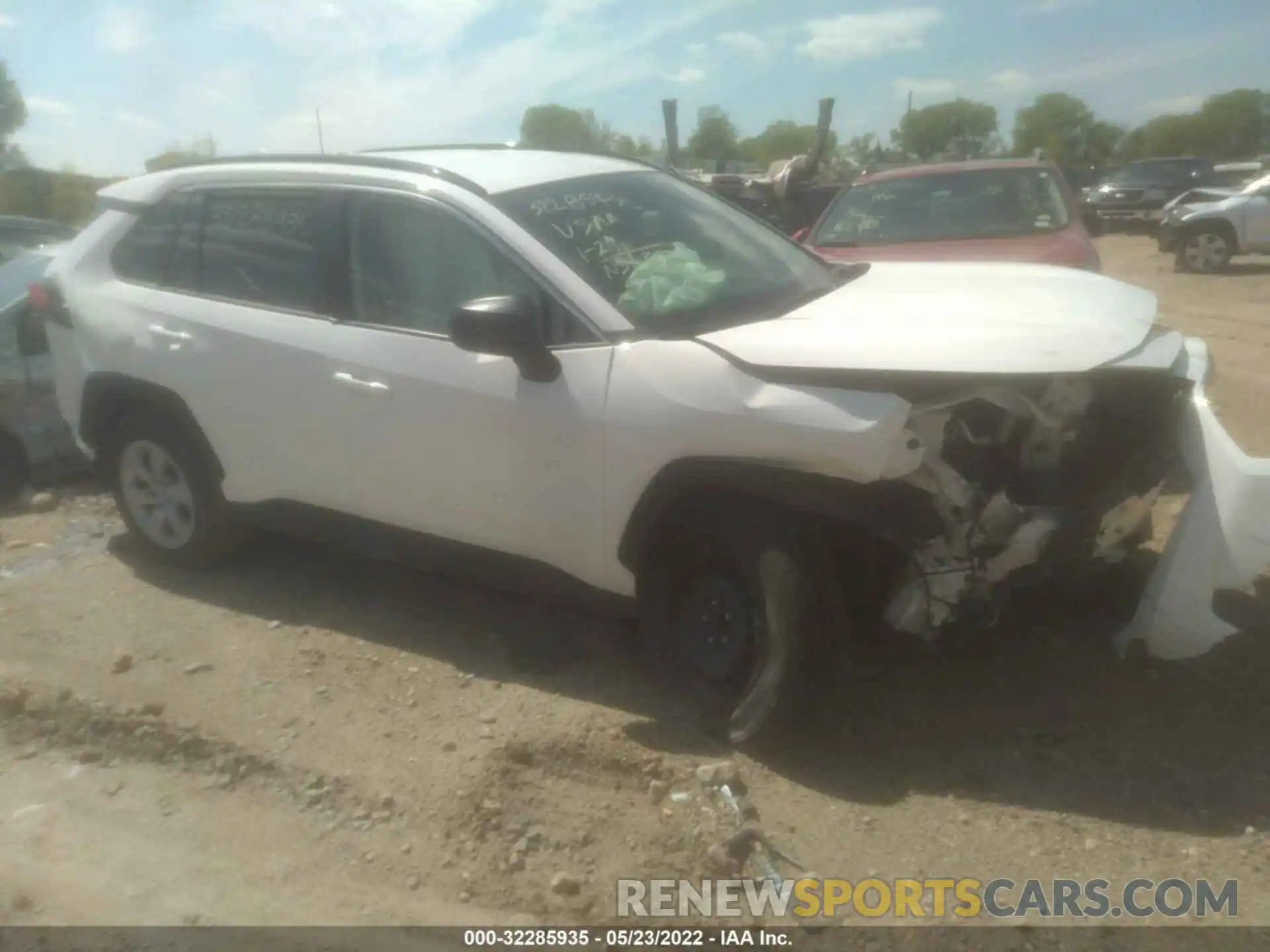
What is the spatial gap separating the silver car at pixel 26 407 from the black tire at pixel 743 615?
4.16 meters

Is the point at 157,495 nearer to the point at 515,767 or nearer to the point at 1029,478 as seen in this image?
the point at 515,767

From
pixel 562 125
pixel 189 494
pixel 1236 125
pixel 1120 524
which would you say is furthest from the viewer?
pixel 1236 125

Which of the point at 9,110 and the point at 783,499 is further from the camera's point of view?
the point at 9,110

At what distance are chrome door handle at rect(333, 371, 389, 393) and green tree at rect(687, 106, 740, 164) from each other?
58.8m

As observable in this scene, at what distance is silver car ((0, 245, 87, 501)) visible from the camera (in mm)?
6004

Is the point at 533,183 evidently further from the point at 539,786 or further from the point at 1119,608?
the point at 1119,608

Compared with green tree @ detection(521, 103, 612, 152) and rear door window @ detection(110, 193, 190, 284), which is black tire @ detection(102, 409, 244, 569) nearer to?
rear door window @ detection(110, 193, 190, 284)

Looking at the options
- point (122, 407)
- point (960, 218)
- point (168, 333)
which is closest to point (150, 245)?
point (168, 333)

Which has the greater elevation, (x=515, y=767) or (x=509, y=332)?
(x=509, y=332)

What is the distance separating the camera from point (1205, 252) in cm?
1719

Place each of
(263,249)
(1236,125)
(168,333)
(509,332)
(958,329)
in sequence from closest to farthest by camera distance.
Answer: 1. (958,329)
2. (509,332)
3. (263,249)
4. (168,333)
5. (1236,125)

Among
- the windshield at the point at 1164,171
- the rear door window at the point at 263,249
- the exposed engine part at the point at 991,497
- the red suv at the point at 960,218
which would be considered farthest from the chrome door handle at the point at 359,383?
the windshield at the point at 1164,171

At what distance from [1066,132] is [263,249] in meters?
69.7

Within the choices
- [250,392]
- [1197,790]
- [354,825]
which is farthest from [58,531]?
[1197,790]
